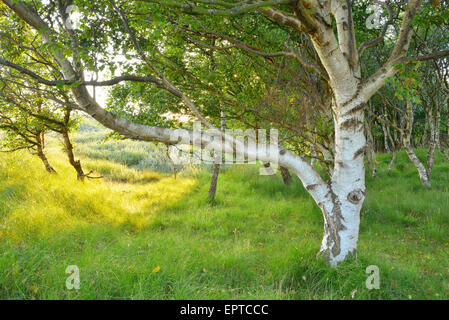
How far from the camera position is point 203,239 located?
224 inches

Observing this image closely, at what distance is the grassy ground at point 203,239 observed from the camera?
3133mm

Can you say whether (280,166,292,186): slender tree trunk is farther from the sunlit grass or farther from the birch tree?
the birch tree

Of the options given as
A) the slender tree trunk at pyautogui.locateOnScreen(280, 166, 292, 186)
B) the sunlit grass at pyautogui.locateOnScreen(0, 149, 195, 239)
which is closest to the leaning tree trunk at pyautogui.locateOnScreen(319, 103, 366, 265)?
the sunlit grass at pyautogui.locateOnScreen(0, 149, 195, 239)

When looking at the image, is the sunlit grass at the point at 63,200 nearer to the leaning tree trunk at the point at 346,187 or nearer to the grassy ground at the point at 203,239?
the grassy ground at the point at 203,239

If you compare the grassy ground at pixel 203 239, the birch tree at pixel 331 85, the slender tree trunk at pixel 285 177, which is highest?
the birch tree at pixel 331 85

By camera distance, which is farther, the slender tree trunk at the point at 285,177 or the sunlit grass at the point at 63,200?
the slender tree trunk at the point at 285,177

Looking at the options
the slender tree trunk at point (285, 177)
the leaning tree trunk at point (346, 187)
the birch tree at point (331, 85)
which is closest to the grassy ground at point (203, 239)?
the leaning tree trunk at point (346, 187)

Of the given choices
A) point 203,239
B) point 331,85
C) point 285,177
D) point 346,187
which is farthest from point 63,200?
point 285,177

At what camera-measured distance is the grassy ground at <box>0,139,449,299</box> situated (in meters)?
3.13

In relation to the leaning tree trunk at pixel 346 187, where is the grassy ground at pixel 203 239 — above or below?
below

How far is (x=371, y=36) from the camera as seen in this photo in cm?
613

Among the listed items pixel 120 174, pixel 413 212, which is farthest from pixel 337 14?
pixel 120 174

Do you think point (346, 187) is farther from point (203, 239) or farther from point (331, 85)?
point (203, 239)

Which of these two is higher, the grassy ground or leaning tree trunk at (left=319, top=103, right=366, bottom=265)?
leaning tree trunk at (left=319, top=103, right=366, bottom=265)
